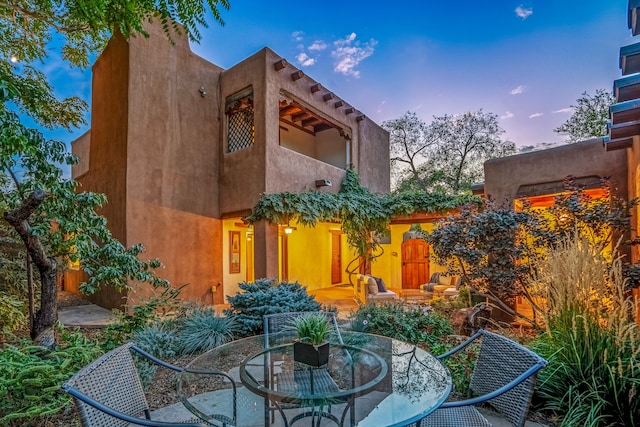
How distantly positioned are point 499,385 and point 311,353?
121cm

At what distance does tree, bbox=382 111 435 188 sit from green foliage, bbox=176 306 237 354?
15.2 meters

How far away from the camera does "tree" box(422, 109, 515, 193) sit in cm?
1664

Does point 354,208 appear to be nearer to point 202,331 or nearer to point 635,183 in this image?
point 202,331

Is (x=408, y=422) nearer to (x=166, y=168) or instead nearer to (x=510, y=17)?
(x=166, y=168)

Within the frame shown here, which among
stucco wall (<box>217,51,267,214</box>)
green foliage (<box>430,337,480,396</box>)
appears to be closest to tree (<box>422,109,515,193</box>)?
stucco wall (<box>217,51,267,214</box>)

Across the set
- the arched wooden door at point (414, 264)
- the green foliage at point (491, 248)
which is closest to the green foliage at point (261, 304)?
the green foliage at point (491, 248)

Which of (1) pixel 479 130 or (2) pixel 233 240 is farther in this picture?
(1) pixel 479 130

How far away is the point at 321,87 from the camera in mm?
9383

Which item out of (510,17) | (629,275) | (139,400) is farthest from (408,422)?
(510,17)

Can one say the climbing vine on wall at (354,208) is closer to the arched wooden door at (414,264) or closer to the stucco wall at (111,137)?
the arched wooden door at (414,264)

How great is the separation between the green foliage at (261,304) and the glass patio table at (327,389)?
7.11ft

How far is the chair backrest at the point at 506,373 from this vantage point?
1.80 meters

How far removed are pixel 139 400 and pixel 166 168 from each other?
6.59m

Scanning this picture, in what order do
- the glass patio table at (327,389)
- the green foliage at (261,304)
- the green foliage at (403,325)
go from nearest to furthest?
the glass patio table at (327,389) < the green foliage at (403,325) < the green foliage at (261,304)
